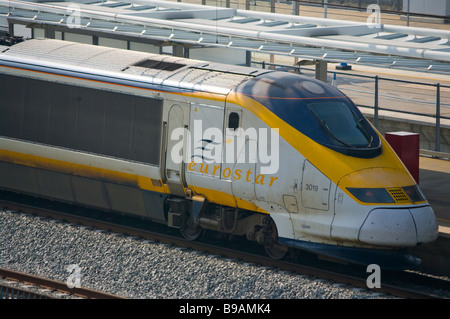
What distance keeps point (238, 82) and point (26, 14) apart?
8125mm

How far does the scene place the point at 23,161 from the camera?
17.5 m

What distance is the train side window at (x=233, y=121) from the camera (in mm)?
14312

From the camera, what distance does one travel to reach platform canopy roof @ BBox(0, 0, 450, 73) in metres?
16.6

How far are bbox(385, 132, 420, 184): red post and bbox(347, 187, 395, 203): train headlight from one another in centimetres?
362

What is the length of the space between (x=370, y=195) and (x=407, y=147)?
388 centimetres

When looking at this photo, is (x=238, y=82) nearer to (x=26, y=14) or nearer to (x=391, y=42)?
(x=391, y=42)

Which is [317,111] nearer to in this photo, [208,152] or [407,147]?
[208,152]

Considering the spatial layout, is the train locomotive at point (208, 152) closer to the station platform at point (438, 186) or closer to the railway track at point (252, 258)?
the railway track at point (252, 258)

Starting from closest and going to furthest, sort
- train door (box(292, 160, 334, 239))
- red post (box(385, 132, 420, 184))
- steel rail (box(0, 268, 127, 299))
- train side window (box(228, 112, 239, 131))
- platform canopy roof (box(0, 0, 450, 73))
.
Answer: steel rail (box(0, 268, 127, 299)) < train door (box(292, 160, 334, 239)) < train side window (box(228, 112, 239, 131)) < platform canopy roof (box(0, 0, 450, 73)) < red post (box(385, 132, 420, 184))

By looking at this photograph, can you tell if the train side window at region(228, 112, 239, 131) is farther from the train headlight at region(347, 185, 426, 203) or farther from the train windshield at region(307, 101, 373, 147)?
the train headlight at region(347, 185, 426, 203)

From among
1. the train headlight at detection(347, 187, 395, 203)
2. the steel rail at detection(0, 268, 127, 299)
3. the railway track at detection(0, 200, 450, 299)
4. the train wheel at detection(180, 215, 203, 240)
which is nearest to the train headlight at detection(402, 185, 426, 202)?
the train headlight at detection(347, 187, 395, 203)

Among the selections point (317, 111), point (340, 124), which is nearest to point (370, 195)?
point (340, 124)

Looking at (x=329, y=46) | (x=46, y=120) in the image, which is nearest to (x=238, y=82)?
(x=329, y=46)

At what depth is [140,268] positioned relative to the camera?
14.3 meters
